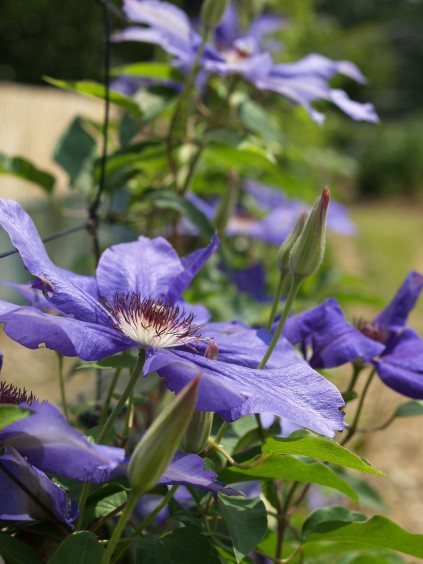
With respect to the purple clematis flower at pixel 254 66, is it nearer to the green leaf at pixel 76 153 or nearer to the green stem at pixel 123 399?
the green leaf at pixel 76 153

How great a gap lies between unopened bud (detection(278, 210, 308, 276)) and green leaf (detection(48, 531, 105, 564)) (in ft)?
1.03

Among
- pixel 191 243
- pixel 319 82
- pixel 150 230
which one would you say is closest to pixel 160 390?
pixel 150 230

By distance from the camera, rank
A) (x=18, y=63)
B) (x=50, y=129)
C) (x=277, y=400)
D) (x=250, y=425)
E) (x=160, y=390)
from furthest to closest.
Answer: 1. (x=18, y=63)
2. (x=50, y=129)
3. (x=160, y=390)
4. (x=250, y=425)
5. (x=277, y=400)

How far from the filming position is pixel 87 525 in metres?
0.56

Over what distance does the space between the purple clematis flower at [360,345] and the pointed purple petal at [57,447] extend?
11.2 inches

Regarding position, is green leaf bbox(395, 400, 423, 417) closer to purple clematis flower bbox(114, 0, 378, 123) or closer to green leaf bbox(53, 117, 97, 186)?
purple clematis flower bbox(114, 0, 378, 123)

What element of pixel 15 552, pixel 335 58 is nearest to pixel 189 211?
pixel 15 552

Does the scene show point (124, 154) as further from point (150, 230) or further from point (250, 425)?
point (250, 425)

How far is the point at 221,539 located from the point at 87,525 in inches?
7.2

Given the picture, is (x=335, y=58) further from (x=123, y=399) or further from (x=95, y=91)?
(x=123, y=399)

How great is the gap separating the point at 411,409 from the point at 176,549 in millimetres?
310

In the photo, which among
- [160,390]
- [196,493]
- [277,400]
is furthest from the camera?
[160,390]

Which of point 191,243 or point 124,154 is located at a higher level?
point 124,154

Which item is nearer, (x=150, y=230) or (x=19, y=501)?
(x=19, y=501)
